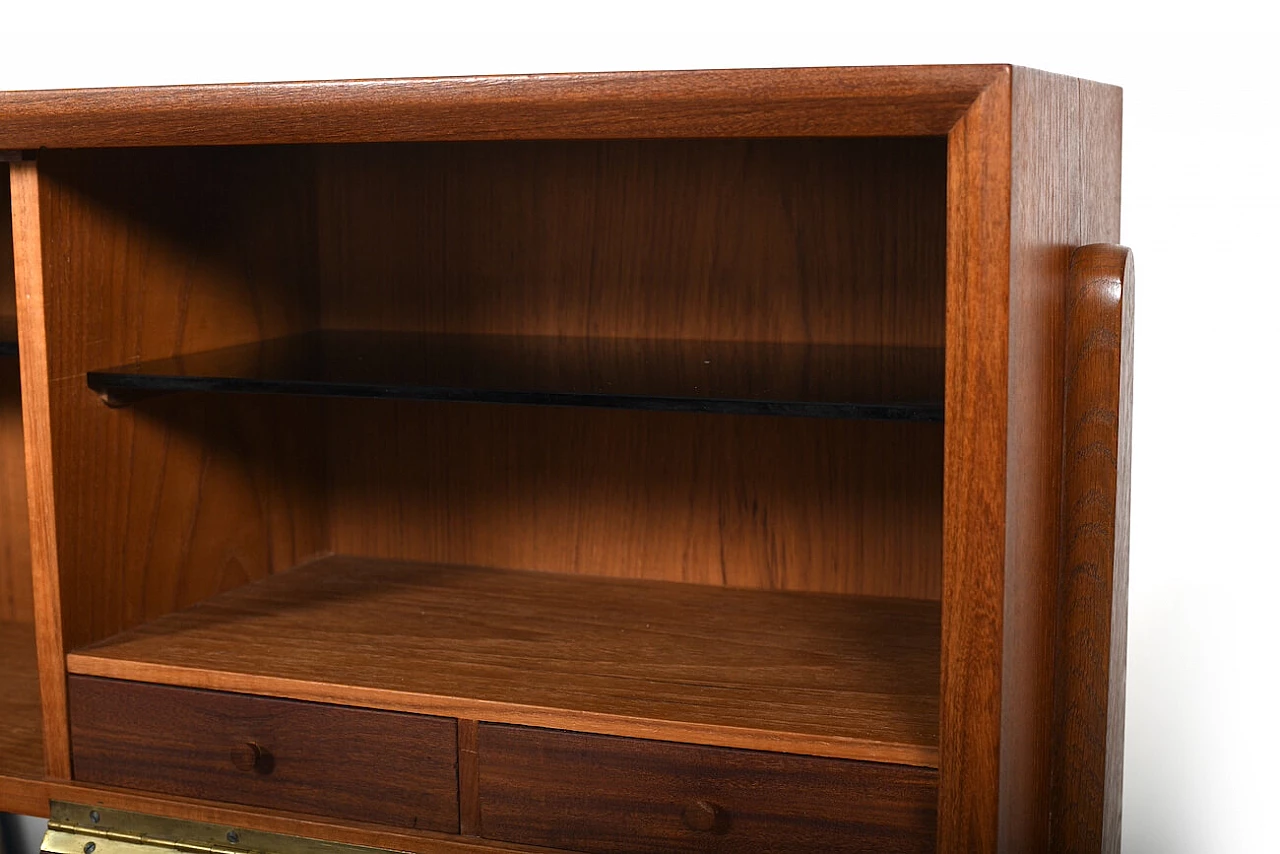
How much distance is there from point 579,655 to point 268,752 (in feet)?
1.05

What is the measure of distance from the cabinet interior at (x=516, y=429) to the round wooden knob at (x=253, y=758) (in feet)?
0.23

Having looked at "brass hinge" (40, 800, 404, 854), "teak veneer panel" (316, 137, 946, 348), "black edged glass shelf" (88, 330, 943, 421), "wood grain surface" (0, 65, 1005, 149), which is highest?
"wood grain surface" (0, 65, 1005, 149)

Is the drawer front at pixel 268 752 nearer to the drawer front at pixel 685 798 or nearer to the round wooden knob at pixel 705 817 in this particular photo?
the drawer front at pixel 685 798

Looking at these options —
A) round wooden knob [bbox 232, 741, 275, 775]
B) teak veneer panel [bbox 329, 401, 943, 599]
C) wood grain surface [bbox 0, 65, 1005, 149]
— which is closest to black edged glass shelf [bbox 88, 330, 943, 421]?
teak veneer panel [bbox 329, 401, 943, 599]

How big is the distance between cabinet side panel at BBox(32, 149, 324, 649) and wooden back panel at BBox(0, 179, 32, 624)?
0.40 m

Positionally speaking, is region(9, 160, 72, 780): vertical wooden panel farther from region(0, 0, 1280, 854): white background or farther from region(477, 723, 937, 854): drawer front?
region(0, 0, 1280, 854): white background

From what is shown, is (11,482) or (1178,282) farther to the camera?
(11,482)

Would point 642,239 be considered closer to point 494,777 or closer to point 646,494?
point 646,494

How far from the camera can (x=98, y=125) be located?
1.38m

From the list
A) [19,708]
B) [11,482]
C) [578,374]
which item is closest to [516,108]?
[578,374]

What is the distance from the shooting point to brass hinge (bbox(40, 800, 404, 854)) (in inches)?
58.4

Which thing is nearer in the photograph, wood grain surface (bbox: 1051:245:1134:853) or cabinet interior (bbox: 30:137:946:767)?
wood grain surface (bbox: 1051:245:1134:853)

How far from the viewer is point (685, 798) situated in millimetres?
1354

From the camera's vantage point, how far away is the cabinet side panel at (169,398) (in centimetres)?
149
